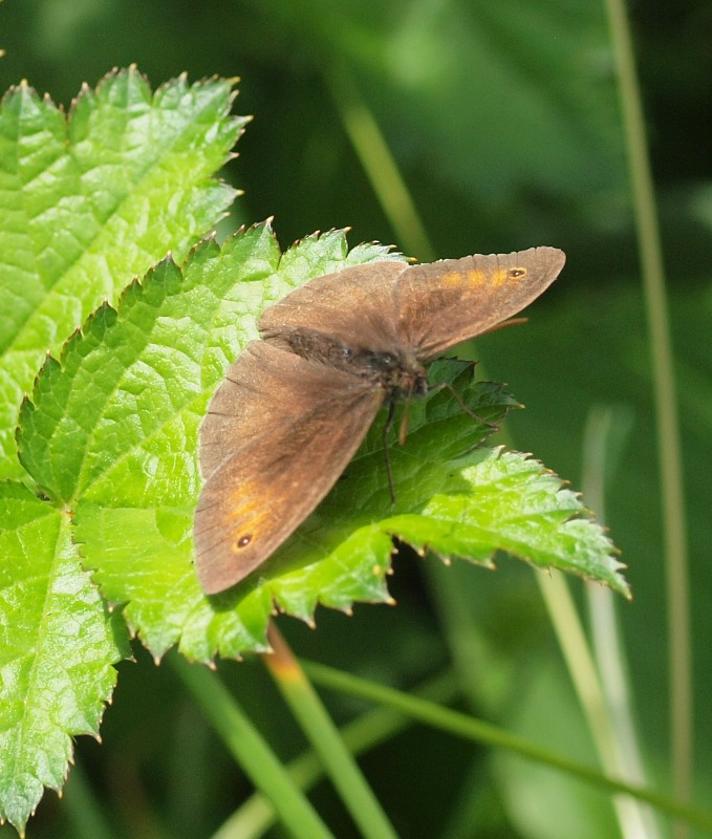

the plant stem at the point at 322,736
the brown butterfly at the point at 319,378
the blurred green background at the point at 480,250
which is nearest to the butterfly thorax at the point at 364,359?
the brown butterfly at the point at 319,378

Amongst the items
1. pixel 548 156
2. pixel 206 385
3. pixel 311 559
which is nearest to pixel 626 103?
pixel 548 156

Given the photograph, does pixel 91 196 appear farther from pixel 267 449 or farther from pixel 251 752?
pixel 251 752

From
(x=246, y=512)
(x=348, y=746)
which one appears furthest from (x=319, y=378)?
(x=348, y=746)

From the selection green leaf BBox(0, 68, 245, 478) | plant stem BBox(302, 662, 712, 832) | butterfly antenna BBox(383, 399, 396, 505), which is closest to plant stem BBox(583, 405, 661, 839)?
plant stem BBox(302, 662, 712, 832)

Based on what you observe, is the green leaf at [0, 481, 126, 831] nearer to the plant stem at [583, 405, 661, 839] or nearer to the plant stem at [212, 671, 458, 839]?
the plant stem at [212, 671, 458, 839]

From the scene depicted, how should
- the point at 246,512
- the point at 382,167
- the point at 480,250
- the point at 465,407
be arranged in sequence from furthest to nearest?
the point at 480,250, the point at 382,167, the point at 465,407, the point at 246,512

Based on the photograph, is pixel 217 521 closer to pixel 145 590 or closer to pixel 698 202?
pixel 145 590
